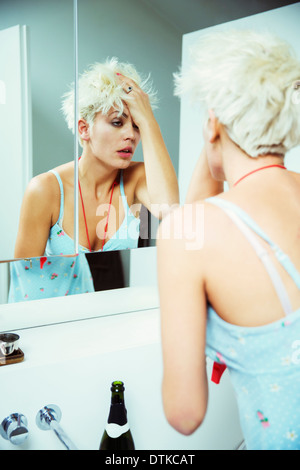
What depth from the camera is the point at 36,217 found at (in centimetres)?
105

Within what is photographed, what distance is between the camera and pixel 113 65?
110cm

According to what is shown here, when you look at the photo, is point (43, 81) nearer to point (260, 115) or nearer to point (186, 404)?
point (260, 115)

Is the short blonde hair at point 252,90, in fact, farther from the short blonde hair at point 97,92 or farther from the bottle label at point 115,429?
the bottle label at point 115,429

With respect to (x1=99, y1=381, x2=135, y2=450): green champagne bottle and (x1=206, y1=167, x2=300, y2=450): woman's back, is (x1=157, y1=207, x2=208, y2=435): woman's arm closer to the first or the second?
(x1=206, y1=167, x2=300, y2=450): woman's back

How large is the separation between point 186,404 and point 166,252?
0.25 m

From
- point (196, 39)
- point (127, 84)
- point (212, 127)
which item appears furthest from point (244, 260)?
point (196, 39)

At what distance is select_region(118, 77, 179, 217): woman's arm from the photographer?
1146 mm

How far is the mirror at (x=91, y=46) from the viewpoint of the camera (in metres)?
1.00

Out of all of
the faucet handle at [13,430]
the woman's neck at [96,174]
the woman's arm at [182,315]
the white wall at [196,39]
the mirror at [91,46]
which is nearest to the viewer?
the woman's arm at [182,315]

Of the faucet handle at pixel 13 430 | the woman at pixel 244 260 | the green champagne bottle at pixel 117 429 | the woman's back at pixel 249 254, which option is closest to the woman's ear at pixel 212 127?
the woman at pixel 244 260

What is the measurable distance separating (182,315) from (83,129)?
1.99ft

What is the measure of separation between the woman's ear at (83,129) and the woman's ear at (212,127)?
42cm

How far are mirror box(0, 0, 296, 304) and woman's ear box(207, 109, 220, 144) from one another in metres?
0.43

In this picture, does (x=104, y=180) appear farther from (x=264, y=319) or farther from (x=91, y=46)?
(x=264, y=319)
